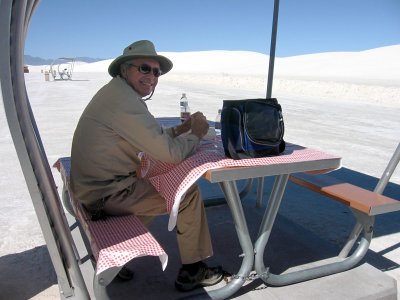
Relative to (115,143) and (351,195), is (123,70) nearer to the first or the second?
(115,143)

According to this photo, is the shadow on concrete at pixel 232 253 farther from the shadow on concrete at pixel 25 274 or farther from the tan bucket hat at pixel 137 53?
the tan bucket hat at pixel 137 53

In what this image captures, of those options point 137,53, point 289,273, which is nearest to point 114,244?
point 137,53

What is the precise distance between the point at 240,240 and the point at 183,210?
387 millimetres

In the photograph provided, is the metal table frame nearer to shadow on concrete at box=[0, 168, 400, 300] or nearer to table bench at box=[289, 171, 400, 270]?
shadow on concrete at box=[0, 168, 400, 300]

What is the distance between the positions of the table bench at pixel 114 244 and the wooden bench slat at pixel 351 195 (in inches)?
51.7

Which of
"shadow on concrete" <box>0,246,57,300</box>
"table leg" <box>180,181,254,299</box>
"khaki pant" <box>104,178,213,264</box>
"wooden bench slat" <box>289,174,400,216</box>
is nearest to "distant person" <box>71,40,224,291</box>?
"khaki pant" <box>104,178,213,264</box>

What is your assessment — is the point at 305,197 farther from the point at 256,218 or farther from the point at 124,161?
the point at 124,161

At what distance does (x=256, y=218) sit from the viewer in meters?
3.73

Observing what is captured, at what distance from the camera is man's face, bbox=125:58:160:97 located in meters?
2.46

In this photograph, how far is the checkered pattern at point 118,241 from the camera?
1836 mm

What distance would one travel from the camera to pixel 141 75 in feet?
8.10

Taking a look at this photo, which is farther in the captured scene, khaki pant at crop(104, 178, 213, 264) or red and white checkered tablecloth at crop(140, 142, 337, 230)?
khaki pant at crop(104, 178, 213, 264)

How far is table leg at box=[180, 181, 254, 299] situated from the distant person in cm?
13

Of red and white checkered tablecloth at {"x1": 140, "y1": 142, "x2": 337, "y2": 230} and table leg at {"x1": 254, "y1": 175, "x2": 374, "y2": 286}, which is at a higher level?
red and white checkered tablecloth at {"x1": 140, "y1": 142, "x2": 337, "y2": 230}
